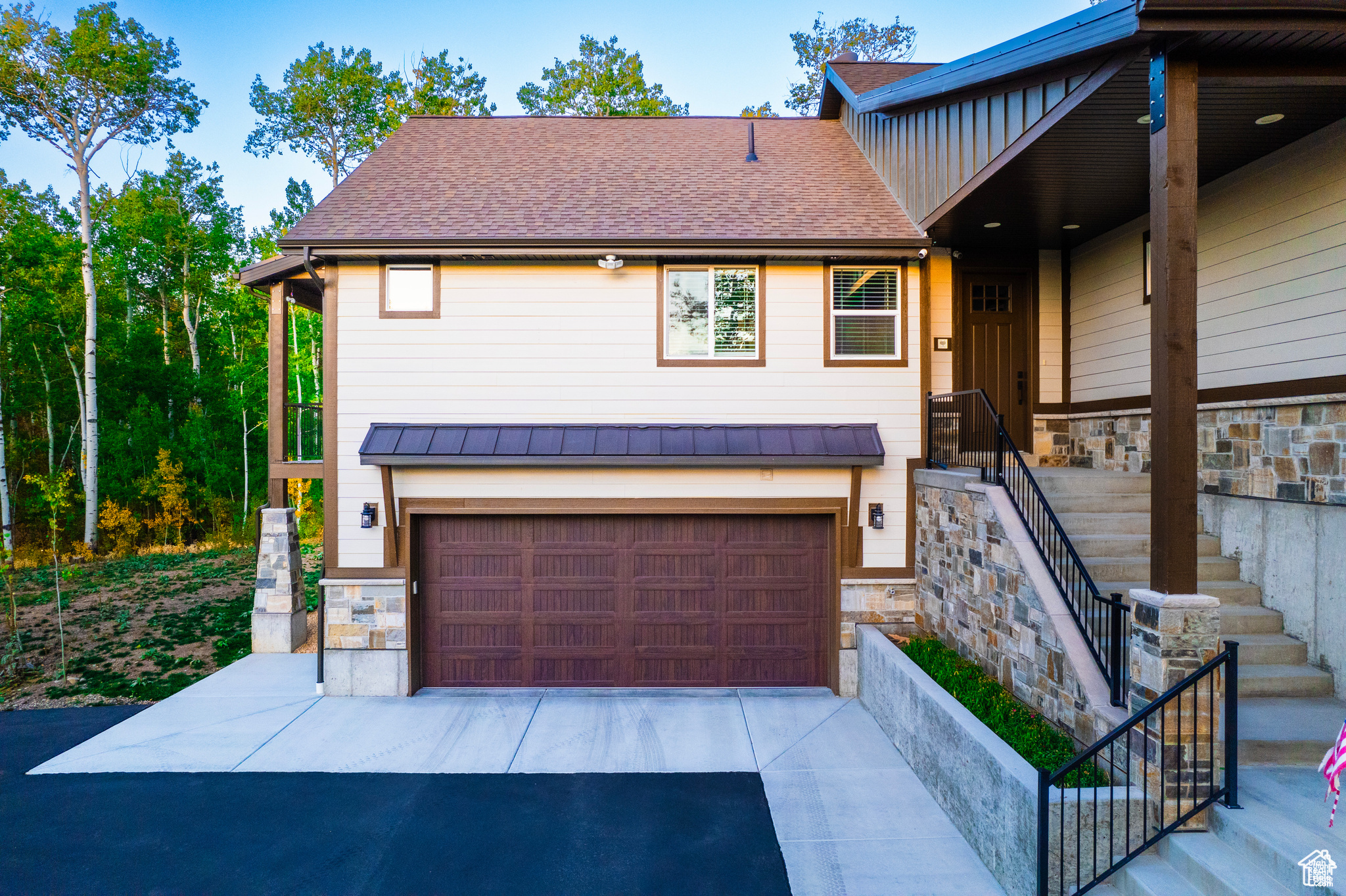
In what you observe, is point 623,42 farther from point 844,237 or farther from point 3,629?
point 3,629

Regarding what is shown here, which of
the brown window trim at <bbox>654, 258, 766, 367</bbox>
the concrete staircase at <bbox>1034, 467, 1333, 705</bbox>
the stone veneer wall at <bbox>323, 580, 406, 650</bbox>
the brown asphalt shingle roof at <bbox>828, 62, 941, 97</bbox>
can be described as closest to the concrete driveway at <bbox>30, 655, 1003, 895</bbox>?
the stone veneer wall at <bbox>323, 580, 406, 650</bbox>

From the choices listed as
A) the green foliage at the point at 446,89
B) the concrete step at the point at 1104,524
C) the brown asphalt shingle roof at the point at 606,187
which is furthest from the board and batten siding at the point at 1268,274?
the green foliage at the point at 446,89

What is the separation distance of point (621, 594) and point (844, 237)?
5.01 m

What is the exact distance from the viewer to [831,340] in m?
7.79

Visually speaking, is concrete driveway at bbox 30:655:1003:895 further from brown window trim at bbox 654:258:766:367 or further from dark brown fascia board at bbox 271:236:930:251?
dark brown fascia board at bbox 271:236:930:251

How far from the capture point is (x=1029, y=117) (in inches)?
209

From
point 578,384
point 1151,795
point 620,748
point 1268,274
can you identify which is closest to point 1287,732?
point 1151,795

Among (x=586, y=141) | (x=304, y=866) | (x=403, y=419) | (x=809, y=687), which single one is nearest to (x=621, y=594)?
(x=809, y=687)

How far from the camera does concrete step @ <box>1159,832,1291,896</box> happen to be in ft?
10.7

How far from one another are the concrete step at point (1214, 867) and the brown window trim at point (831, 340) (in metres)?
5.20

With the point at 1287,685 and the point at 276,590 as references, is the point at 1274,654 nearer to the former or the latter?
the point at 1287,685

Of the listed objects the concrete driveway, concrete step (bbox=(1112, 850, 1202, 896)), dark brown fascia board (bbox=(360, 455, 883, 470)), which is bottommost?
the concrete driveway

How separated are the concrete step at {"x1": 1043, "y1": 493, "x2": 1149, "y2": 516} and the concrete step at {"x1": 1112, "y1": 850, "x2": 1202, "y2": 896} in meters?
3.43

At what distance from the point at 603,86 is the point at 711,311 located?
16202mm
